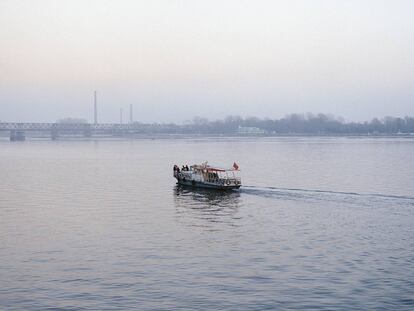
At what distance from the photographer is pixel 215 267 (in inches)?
1016

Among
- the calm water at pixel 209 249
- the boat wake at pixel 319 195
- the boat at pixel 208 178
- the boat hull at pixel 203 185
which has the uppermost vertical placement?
the boat at pixel 208 178

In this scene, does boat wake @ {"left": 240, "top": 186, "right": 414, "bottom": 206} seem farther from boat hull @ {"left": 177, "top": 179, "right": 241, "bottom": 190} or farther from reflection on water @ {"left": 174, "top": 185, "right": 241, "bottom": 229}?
reflection on water @ {"left": 174, "top": 185, "right": 241, "bottom": 229}

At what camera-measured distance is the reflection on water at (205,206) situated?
125ft

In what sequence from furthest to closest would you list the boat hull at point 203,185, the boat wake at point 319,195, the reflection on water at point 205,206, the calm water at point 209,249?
1. the boat hull at point 203,185
2. the boat wake at point 319,195
3. the reflection on water at point 205,206
4. the calm water at point 209,249

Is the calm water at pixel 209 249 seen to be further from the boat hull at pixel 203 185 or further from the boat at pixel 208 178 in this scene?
the boat at pixel 208 178

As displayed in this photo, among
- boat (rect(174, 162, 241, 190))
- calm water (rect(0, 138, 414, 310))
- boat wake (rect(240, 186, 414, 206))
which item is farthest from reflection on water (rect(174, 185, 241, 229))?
boat wake (rect(240, 186, 414, 206))

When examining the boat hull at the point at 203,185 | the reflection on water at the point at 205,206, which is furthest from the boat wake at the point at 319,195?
the reflection on water at the point at 205,206

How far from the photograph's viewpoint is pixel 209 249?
95.6 ft

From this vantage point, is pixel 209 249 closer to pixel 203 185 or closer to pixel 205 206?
pixel 205 206

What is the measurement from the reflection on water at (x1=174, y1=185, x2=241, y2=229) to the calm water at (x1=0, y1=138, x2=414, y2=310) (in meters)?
0.10

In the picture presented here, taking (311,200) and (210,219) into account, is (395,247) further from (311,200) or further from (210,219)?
(311,200)

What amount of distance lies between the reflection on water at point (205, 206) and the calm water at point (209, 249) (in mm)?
104

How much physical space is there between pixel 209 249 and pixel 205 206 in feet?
52.1

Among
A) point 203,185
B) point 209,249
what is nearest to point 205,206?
point 203,185
